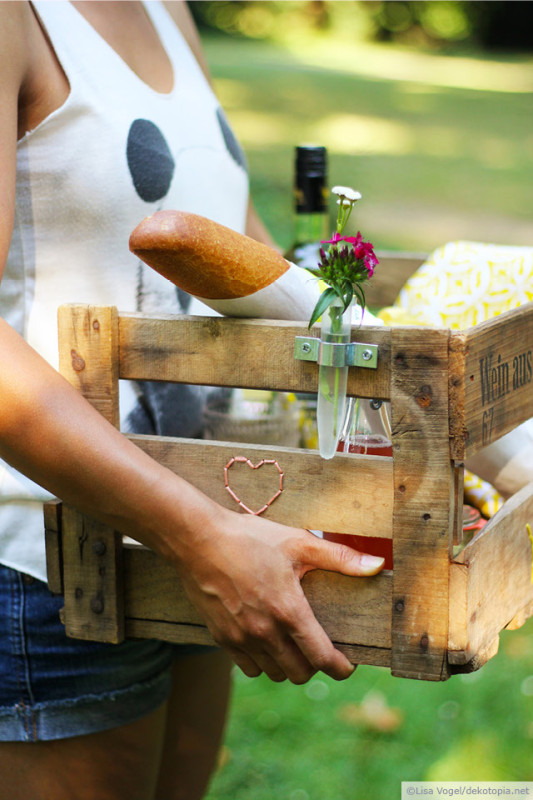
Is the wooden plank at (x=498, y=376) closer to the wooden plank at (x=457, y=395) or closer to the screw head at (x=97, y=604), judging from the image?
the wooden plank at (x=457, y=395)

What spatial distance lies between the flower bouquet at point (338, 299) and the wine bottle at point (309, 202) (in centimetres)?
48

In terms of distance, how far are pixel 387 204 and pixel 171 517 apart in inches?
253

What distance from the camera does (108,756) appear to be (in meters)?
1.27

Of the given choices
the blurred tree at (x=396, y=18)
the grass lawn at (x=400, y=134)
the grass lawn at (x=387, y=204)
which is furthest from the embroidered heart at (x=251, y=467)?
the blurred tree at (x=396, y=18)

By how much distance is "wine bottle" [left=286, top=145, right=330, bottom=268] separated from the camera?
1.45m

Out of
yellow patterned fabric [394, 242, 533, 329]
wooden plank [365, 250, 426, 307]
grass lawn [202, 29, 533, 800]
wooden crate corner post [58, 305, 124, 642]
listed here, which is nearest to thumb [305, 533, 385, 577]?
wooden crate corner post [58, 305, 124, 642]

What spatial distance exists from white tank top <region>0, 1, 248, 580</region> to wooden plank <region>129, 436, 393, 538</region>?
18 centimetres

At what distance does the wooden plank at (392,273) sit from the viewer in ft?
5.41

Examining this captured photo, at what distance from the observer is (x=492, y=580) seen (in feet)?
3.49

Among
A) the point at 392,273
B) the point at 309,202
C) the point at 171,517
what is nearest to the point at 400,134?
the point at 392,273

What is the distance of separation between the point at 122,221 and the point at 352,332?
381 millimetres

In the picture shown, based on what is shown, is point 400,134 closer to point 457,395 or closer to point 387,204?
point 387,204

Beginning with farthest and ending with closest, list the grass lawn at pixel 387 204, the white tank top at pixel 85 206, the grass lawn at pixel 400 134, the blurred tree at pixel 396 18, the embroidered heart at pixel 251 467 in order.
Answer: the blurred tree at pixel 396 18 < the grass lawn at pixel 400 134 < the grass lawn at pixel 387 204 < the white tank top at pixel 85 206 < the embroidered heart at pixel 251 467

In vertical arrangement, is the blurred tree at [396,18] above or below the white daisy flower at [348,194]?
above
